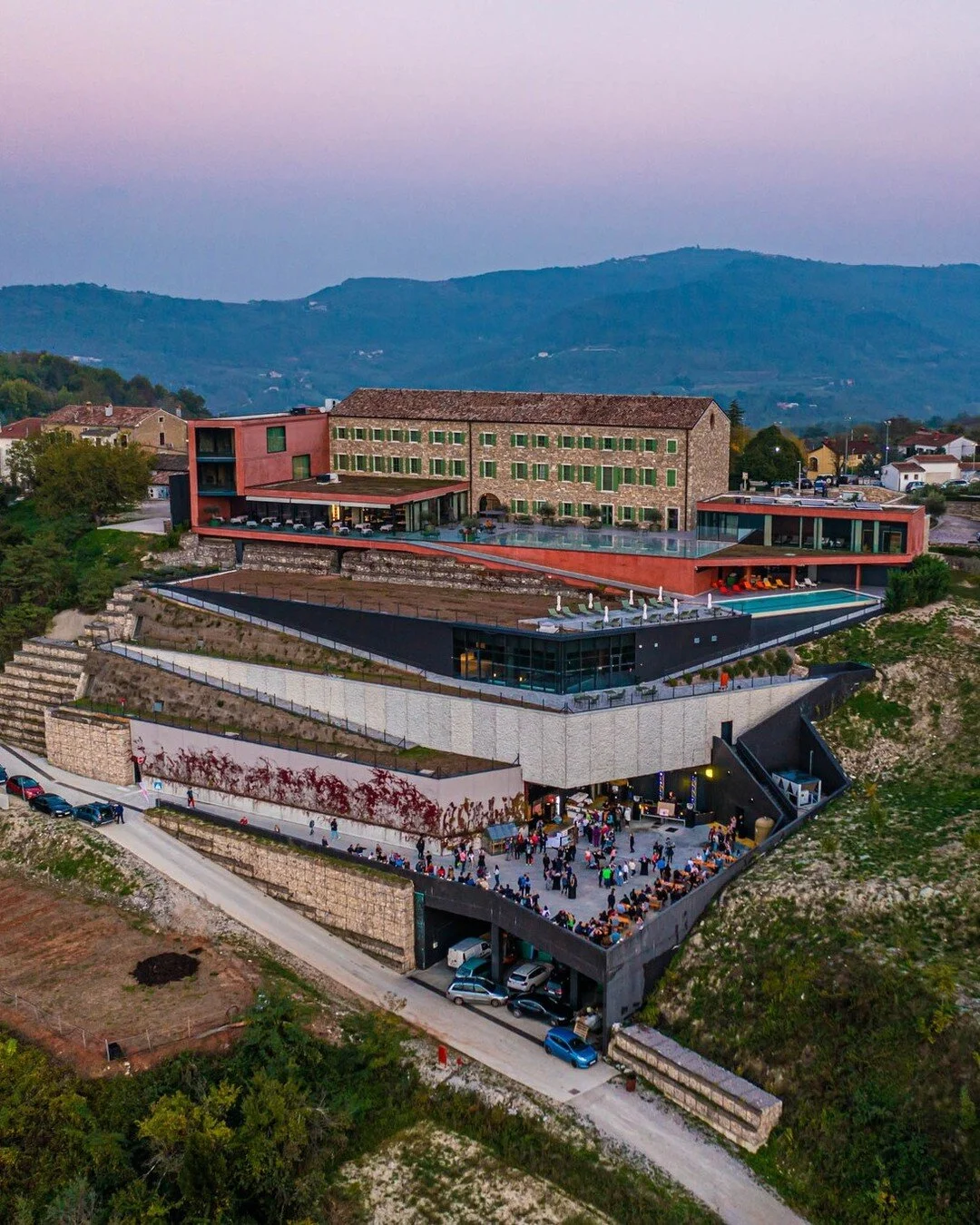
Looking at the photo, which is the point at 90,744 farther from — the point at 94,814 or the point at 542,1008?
the point at 542,1008

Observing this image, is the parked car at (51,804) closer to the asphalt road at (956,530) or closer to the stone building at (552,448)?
the stone building at (552,448)

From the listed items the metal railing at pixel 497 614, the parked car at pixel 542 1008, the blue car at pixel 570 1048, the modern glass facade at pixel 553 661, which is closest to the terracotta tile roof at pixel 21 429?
the metal railing at pixel 497 614

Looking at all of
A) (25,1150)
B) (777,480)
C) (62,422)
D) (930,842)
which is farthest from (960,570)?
(62,422)

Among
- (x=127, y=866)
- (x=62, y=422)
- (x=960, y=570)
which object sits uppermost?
(x=62, y=422)

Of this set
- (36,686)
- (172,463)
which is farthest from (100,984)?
(172,463)

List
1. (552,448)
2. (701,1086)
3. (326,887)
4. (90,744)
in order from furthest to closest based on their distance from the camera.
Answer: (552,448) → (90,744) → (326,887) → (701,1086)

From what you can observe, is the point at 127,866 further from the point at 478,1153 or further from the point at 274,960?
the point at 478,1153
